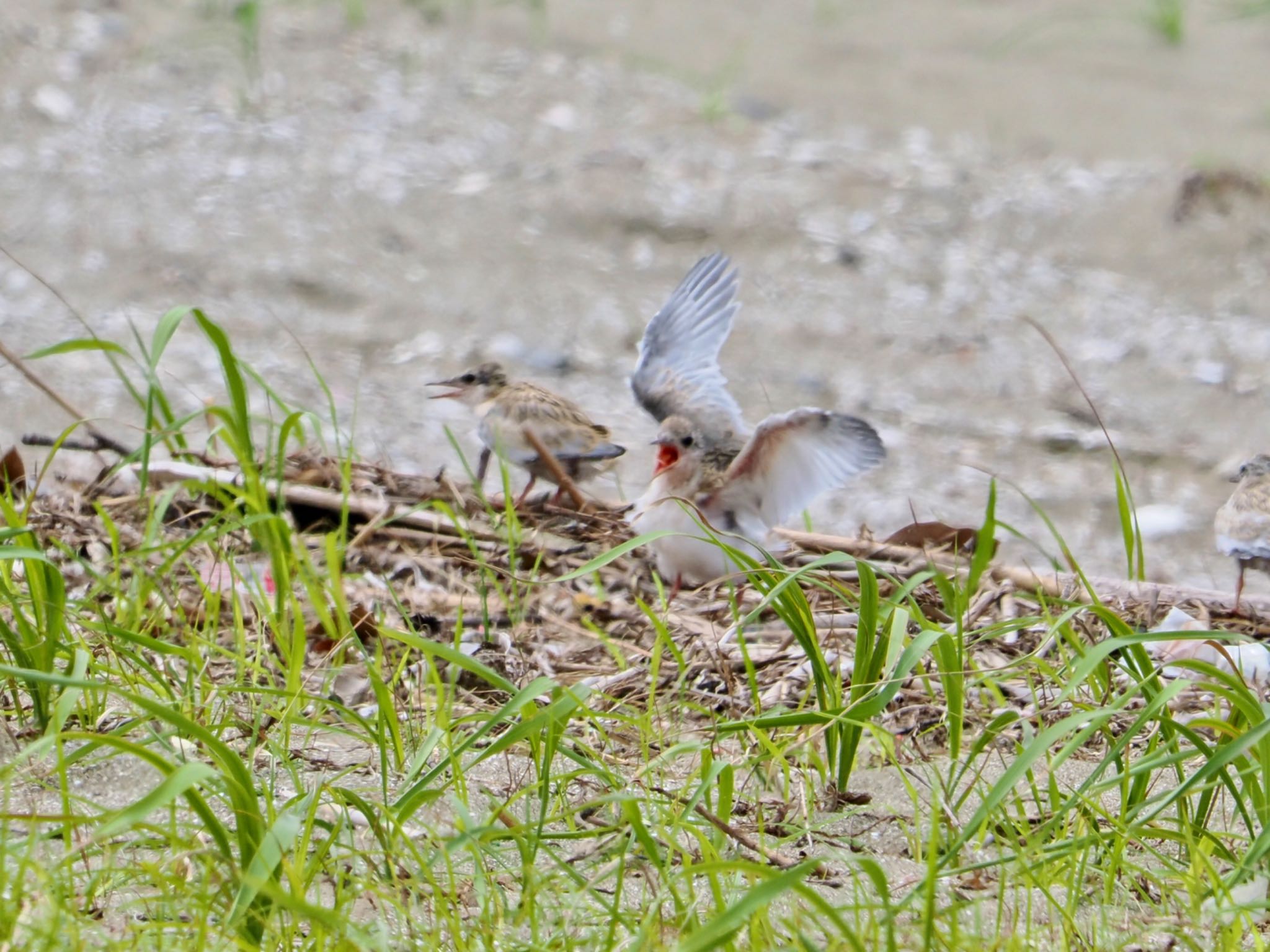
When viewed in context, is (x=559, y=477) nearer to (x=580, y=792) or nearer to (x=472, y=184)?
(x=580, y=792)

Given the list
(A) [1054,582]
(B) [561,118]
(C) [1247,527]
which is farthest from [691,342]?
(B) [561,118]

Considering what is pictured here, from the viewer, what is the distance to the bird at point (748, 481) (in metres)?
3.78

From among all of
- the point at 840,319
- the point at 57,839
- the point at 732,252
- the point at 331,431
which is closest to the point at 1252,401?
the point at 840,319

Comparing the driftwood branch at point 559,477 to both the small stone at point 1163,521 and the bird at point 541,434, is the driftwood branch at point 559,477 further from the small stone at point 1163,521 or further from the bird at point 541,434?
the small stone at point 1163,521

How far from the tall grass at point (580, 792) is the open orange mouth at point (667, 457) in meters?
0.99

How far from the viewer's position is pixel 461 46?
32.6ft

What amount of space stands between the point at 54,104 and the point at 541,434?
5304mm

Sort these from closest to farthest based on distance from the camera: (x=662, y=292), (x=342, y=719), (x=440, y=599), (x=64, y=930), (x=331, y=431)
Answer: (x=64, y=930) < (x=342, y=719) < (x=440, y=599) < (x=331, y=431) < (x=662, y=292)

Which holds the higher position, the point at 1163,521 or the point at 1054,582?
the point at 1054,582

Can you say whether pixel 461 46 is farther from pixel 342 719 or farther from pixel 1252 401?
pixel 342 719

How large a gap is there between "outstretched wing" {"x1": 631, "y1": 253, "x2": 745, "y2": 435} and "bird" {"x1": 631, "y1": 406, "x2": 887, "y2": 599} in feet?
1.65

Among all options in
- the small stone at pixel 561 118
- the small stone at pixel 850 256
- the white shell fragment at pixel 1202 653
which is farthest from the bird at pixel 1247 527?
the small stone at pixel 561 118

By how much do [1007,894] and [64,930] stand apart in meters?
1.33

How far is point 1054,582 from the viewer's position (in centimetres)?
408
